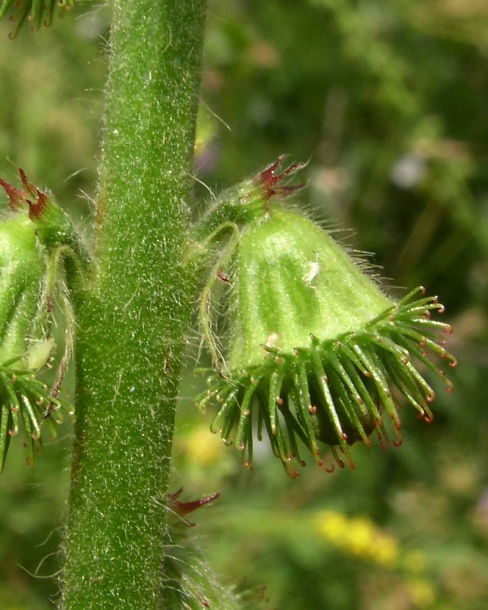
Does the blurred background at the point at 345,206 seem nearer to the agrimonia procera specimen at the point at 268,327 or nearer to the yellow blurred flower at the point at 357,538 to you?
the yellow blurred flower at the point at 357,538

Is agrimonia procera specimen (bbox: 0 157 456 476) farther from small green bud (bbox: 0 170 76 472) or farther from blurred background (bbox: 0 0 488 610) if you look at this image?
blurred background (bbox: 0 0 488 610)

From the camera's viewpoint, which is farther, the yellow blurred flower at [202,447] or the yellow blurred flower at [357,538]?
the yellow blurred flower at [357,538]

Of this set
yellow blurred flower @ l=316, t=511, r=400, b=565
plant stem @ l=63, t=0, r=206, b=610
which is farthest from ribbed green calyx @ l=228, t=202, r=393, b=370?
yellow blurred flower @ l=316, t=511, r=400, b=565

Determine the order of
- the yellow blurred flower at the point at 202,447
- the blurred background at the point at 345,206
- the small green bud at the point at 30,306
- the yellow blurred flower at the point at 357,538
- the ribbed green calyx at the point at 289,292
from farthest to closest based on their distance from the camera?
the blurred background at the point at 345,206, the yellow blurred flower at the point at 357,538, the yellow blurred flower at the point at 202,447, the ribbed green calyx at the point at 289,292, the small green bud at the point at 30,306

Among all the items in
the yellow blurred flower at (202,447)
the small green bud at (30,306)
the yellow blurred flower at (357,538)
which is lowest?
the yellow blurred flower at (357,538)

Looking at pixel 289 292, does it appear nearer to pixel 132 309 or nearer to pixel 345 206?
pixel 132 309

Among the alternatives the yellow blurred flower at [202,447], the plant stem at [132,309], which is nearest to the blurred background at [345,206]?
the yellow blurred flower at [202,447]

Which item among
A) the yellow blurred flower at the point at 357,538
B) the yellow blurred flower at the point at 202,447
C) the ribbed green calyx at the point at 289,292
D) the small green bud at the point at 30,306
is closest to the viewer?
the small green bud at the point at 30,306

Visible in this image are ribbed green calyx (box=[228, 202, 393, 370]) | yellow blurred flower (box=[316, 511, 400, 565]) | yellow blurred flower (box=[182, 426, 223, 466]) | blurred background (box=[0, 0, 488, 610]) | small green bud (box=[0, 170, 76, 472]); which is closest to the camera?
small green bud (box=[0, 170, 76, 472])
